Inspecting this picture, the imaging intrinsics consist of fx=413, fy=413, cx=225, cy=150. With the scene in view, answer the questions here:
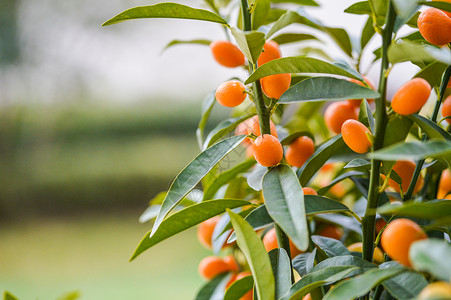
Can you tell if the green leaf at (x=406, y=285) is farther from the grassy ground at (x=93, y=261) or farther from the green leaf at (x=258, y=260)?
the grassy ground at (x=93, y=261)

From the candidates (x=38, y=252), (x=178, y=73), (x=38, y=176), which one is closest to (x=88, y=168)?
(x=38, y=176)

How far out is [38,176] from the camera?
9.96 feet

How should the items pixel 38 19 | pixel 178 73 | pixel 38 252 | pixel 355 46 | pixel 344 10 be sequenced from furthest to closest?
pixel 178 73, pixel 38 19, pixel 38 252, pixel 355 46, pixel 344 10

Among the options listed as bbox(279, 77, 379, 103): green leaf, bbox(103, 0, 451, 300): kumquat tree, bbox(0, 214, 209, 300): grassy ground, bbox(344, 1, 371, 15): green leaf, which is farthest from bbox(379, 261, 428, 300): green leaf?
bbox(0, 214, 209, 300): grassy ground

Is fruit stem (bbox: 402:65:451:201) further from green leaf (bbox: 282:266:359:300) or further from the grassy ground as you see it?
Answer: the grassy ground

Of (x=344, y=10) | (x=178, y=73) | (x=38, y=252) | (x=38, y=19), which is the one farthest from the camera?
(x=178, y=73)

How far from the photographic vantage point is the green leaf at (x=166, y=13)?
1.04ft

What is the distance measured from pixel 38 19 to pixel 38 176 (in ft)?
3.72

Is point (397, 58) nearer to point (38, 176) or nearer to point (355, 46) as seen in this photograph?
point (355, 46)

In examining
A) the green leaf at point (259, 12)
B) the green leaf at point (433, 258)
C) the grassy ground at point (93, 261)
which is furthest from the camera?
the grassy ground at point (93, 261)

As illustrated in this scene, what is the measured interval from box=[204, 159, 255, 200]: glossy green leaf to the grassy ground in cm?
164

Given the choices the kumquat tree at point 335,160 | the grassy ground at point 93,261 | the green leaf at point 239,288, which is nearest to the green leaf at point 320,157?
the kumquat tree at point 335,160

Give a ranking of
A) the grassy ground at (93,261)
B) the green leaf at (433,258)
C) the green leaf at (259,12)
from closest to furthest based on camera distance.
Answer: the green leaf at (433,258), the green leaf at (259,12), the grassy ground at (93,261)

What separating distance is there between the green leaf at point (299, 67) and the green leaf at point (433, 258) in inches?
5.4
